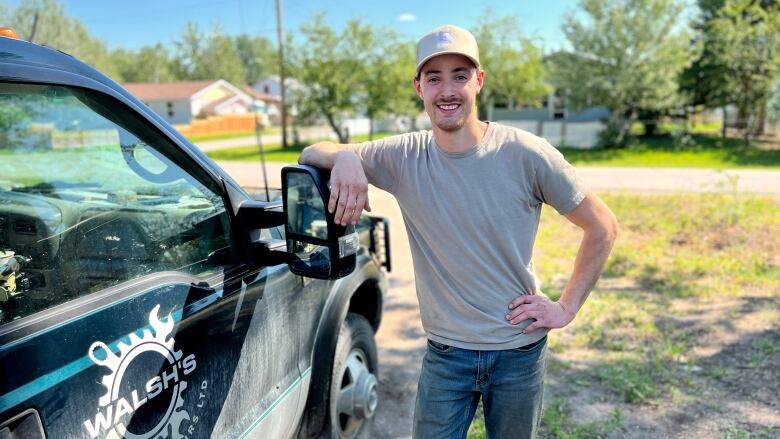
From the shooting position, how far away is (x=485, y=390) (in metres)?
2.02

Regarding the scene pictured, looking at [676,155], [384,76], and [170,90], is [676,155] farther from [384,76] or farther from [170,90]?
[170,90]

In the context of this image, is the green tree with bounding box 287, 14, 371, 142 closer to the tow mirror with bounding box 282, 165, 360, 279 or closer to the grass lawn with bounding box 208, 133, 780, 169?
the grass lawn with bounding box 208, 133, 780, 169

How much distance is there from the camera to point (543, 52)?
106ft

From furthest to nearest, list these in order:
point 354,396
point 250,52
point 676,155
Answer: point 250,52 < point 676,155 < point 354,396

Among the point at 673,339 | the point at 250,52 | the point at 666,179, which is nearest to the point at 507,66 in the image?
the point at 666,179

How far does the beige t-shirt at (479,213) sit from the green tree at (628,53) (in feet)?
62.4

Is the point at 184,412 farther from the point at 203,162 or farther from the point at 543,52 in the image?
the point at 543,52

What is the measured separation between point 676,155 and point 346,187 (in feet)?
64.8

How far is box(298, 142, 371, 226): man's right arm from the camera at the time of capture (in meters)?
1.78

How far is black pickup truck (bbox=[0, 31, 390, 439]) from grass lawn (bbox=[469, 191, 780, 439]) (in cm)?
140

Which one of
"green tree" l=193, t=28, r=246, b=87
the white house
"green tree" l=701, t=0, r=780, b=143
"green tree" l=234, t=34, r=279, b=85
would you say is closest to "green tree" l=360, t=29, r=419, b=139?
"green tree" l=701, t=0, r=780, b=143

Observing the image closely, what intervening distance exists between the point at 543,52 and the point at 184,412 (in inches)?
1324

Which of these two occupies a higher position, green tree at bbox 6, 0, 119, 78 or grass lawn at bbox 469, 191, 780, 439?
green tree at bbox 6, 0, 119, 78

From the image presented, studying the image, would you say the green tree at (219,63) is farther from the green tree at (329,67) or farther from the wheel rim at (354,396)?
the wheel rim at (354,396)
